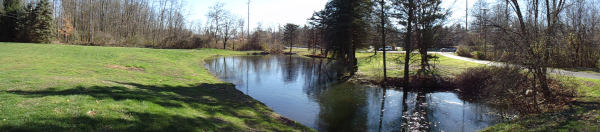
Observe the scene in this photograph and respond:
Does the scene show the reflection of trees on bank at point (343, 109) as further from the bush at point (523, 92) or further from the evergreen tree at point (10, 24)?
the evergreen tree at point (10, 24)

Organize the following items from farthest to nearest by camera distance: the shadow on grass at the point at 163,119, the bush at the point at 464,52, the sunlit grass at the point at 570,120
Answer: the bush at the point at 464,52, the sunlit grass at the point at 570,120, the shadow on grass at the point at 163,119

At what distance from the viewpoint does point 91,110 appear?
595cm

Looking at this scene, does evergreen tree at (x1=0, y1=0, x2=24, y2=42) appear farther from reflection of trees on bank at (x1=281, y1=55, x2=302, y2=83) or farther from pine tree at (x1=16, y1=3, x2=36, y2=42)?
reflection of trees on bank at (x1=281, y1=55, x2=302, y2=83)

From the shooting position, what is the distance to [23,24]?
2973 cm

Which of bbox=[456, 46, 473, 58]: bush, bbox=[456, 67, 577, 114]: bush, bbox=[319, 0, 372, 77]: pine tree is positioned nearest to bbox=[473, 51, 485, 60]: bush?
bbox=[456, 46, 473, 58]: bush

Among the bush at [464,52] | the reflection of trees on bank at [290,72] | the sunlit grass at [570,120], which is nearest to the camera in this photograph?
the sunlit grass at [570,120]

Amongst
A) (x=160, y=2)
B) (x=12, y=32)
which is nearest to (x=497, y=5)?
(x=12, y=32)

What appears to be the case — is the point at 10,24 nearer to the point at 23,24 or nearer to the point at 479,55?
the point at 23,24

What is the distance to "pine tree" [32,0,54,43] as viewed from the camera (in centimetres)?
2975

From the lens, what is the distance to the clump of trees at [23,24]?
29.4m

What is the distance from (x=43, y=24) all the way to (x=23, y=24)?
1.60 metres

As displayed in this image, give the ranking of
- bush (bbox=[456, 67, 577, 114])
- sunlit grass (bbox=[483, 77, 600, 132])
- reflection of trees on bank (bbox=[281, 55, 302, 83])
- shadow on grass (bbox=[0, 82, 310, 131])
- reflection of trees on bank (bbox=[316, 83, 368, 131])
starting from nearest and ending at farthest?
shadow on grass (bbox=[0, 82, 310, 131]) → sunlit grass (bbox=[483, 77, 600, 132]) → bush (bbox=[456, 67, 577, 114]) → reflection of trees on bank (bbox=[316, 83, 368, 131]) → reflection of trees on bank (bbox=[281, 55, 302, 83])

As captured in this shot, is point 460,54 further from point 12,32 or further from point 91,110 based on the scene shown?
point 12,32

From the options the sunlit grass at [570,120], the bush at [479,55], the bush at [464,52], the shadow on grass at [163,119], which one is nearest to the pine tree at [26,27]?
the shadow on grass at [163,119]
